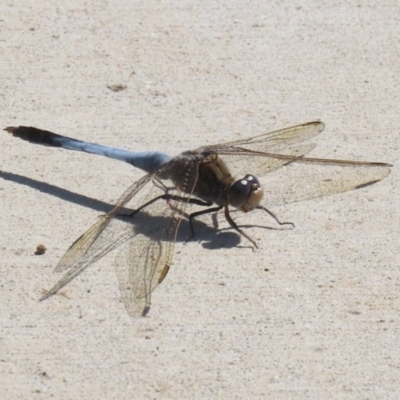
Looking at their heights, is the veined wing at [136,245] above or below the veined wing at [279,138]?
below

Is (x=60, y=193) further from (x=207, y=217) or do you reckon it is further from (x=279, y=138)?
(x=279, y=138)

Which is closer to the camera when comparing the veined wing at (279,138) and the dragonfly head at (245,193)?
the dragonfly head at (245,193)

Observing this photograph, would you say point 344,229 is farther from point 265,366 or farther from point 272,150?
point 265,366

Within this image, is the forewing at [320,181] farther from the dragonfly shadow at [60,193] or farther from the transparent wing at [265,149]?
the dragonfly shadow at [60,193]

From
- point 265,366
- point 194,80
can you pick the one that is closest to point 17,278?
point 265,366

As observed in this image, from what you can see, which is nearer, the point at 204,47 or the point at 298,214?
the point at 298,214

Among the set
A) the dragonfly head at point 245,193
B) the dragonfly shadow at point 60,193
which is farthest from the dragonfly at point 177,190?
the dragonfly shadow at point 60,193

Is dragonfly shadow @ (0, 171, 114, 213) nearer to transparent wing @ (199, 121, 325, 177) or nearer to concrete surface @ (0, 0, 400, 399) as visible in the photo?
concrete surface @ (0, 0, 400, 399)

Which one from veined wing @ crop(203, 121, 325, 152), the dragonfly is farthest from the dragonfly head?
veined wing @ crop(203, 121, 325, 152)
